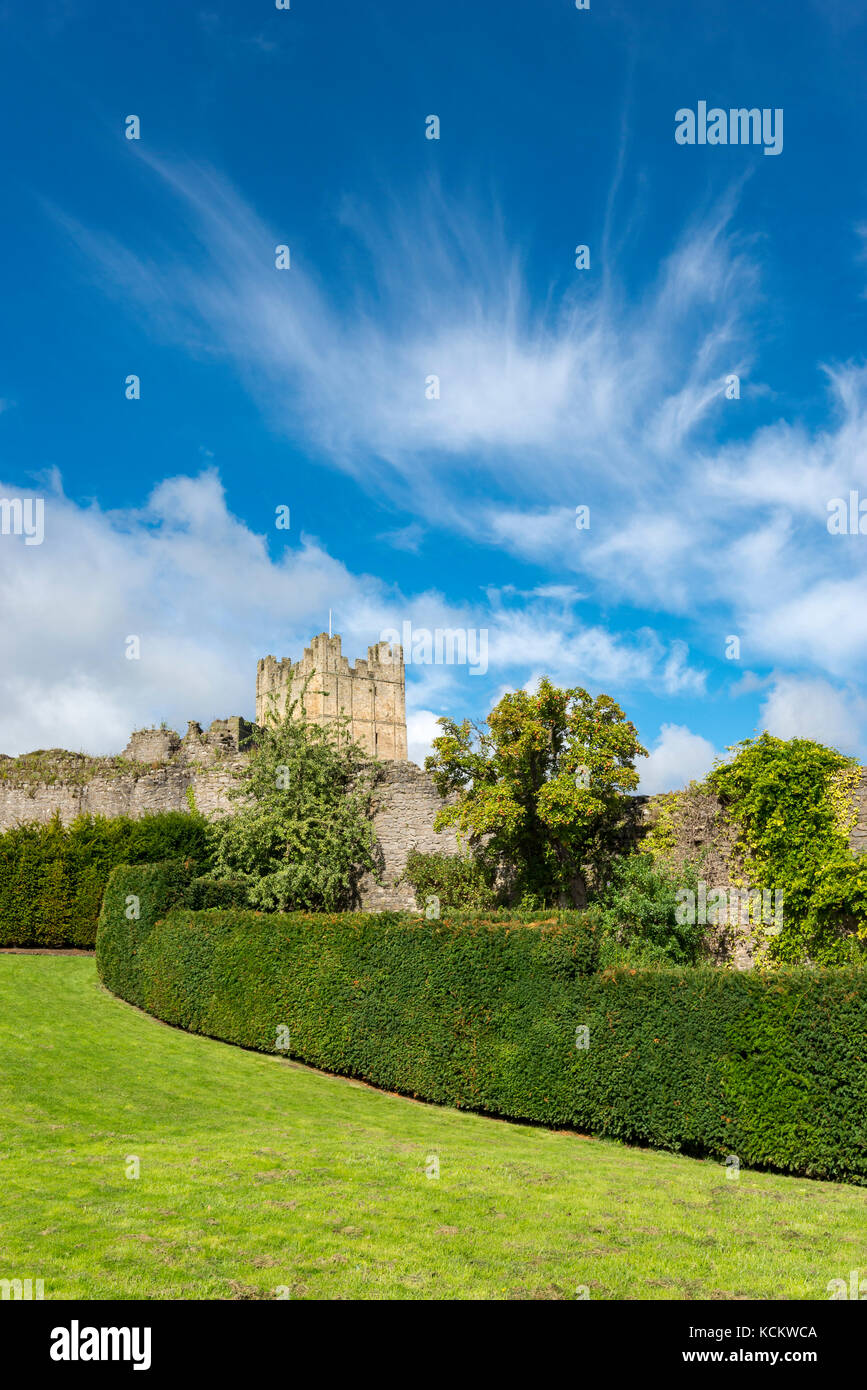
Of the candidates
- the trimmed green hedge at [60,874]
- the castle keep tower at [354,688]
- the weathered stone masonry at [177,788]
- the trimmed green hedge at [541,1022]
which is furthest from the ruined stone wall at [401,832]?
the castle keep tower at [354,688]

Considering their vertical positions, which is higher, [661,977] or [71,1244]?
[661,977]

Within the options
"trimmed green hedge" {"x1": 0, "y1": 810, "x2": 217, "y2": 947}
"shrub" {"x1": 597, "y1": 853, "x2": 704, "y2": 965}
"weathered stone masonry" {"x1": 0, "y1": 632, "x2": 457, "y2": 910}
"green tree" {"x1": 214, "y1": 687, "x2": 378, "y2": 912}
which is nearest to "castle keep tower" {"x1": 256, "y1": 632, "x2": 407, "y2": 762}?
"weathered stone masonry" {"x1": 0, "y1": 632, "x2": 457, "y2": 910}

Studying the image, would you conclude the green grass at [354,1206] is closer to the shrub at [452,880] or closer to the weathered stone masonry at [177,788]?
the shrub at [452,880]

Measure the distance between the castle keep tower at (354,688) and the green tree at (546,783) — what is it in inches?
1568

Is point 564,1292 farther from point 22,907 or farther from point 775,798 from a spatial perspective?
point 22,907

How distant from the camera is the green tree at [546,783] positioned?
22547 millimetres

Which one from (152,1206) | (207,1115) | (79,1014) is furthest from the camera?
(79,1014)

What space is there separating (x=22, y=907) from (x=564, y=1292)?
2303 cm

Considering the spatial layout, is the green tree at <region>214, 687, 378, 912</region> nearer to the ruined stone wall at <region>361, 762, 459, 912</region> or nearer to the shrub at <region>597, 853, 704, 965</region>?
the ruined stone wall at <region>361, 762, 459, 912</region>

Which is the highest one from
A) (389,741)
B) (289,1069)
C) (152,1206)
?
(389,741)

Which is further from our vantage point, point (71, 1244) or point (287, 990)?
point (287, 990)

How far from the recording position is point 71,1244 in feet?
23.6

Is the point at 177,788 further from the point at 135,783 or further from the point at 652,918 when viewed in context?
the point at 652,918
